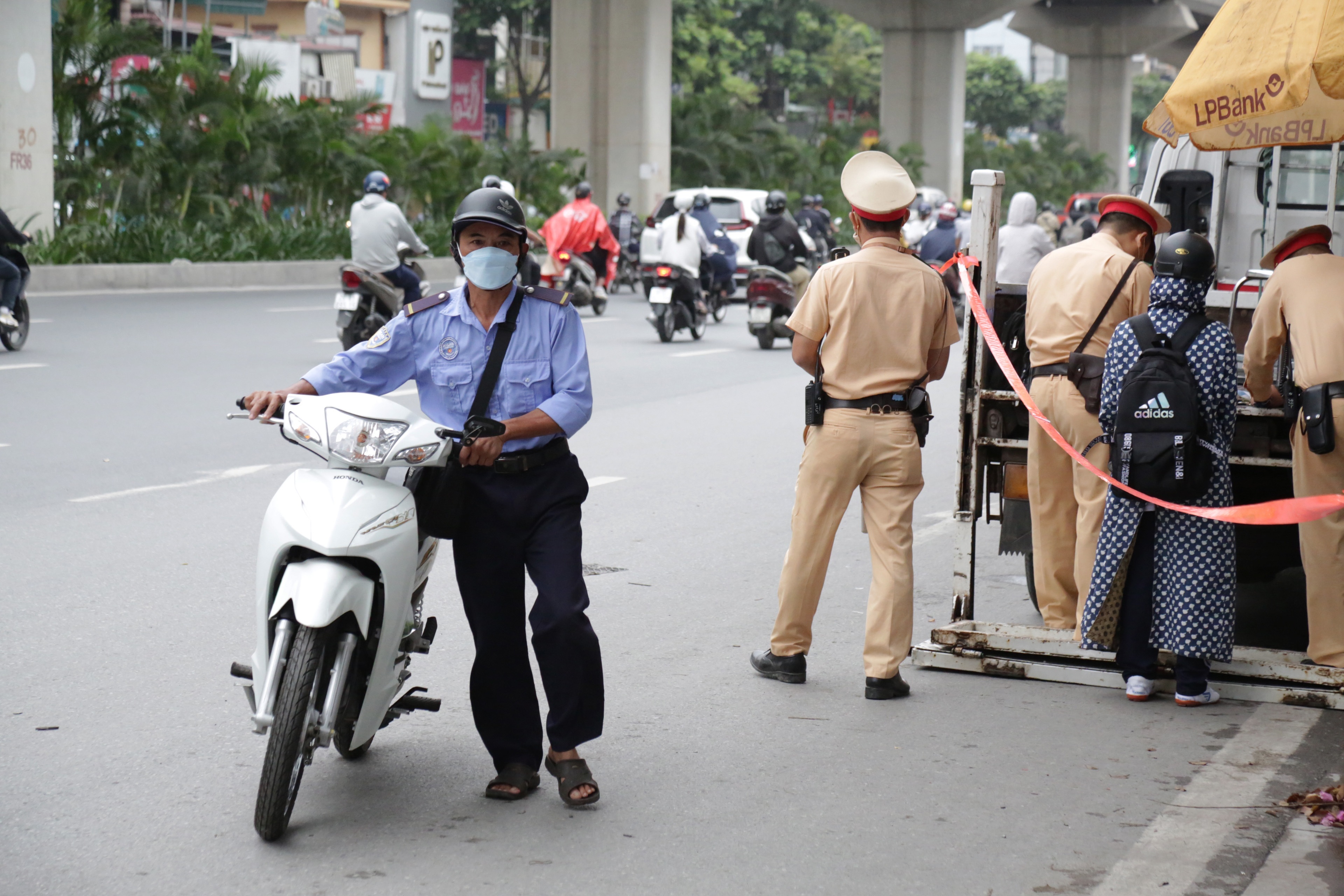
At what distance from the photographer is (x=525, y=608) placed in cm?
461

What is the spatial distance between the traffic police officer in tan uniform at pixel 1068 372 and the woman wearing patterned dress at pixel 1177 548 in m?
0.25

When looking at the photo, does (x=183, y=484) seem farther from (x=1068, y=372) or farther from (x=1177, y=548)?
(x=1177, y=548)

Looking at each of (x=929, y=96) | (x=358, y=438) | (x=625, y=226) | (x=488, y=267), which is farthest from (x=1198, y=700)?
(x=929, y=96)

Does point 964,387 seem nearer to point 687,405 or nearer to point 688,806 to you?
point 688,806

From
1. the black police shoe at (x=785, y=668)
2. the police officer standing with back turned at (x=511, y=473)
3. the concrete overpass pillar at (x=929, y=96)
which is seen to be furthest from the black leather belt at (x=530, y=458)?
the concrete overpass pillar at (x=929, y=96)

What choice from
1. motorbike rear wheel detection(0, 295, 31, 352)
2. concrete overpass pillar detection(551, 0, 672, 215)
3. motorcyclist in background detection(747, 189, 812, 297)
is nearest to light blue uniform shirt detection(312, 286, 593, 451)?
motorbike rear wheel detection(0, 295, 31, 352)

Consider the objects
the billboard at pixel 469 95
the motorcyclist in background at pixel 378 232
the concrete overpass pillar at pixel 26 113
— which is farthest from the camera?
the billboard at pixel 469 95

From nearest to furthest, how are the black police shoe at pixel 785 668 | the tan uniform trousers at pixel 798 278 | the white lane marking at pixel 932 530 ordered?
the black police shoe at pixel 785 668 → the white lane marking at pixel 932 530 → the tan uniform trousers at pixel 798 278

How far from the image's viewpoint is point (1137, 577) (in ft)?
18.6

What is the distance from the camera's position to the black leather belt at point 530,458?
439cm

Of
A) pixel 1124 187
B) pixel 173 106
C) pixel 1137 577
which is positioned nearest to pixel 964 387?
pixel 1137 577

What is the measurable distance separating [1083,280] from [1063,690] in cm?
150

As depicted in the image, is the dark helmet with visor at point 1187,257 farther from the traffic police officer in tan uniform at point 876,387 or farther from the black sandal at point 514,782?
the black sandal at point 514,782

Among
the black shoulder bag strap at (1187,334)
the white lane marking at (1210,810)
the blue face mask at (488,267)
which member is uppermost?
the blue face mask at (488,267)
